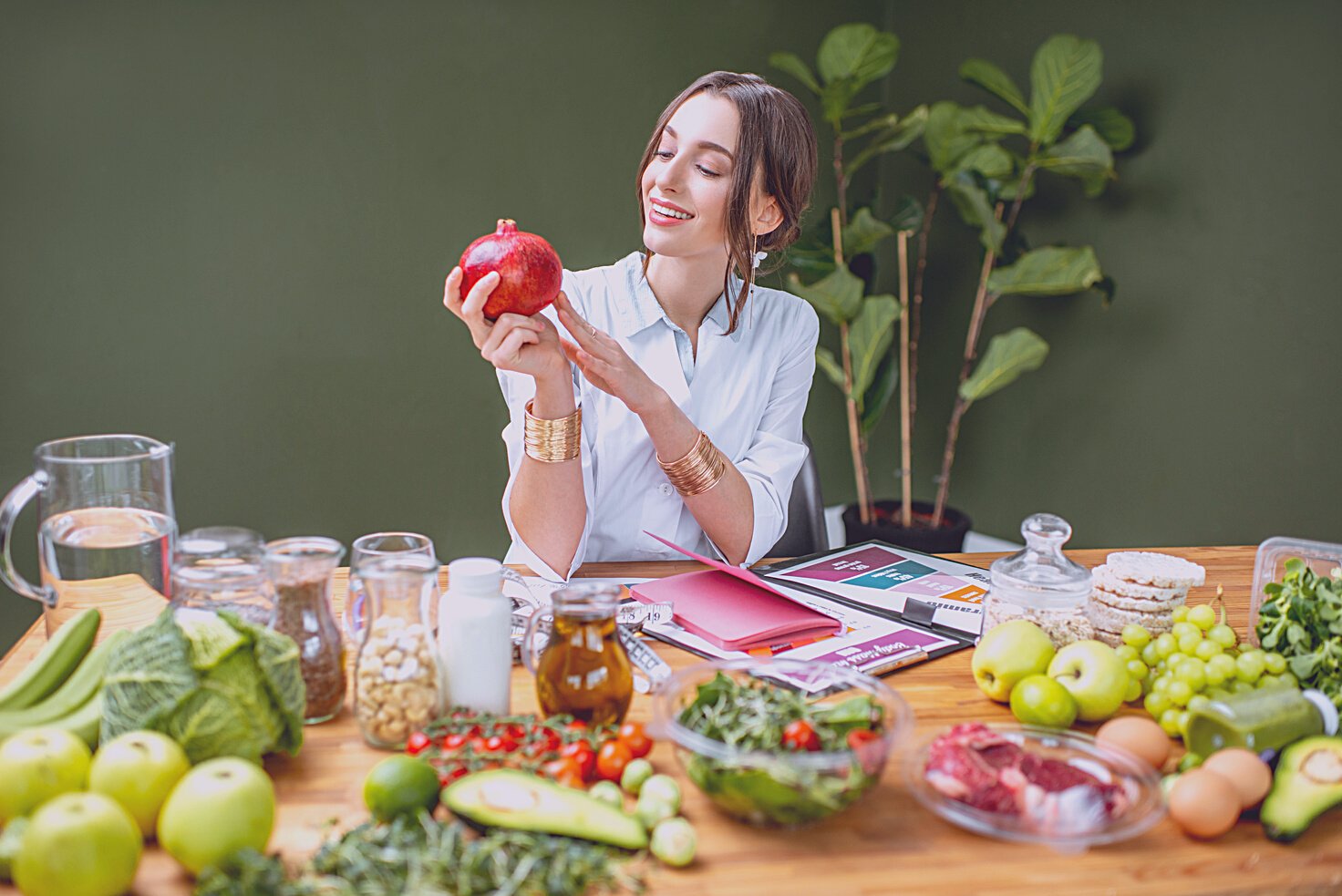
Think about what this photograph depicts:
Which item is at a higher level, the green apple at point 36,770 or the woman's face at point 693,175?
the woman's face at point 693,175

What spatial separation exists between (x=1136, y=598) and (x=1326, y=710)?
0.27m

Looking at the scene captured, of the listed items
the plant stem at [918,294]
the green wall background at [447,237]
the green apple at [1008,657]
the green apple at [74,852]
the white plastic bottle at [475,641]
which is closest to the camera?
the green apple at [74,852]

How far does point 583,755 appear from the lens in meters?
1.02

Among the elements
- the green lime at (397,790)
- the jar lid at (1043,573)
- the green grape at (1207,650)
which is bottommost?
the green lime at (397,790)

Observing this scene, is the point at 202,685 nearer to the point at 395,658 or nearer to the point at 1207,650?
the point at 395,658

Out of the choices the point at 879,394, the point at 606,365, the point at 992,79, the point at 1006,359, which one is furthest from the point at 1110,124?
the point at 606,365

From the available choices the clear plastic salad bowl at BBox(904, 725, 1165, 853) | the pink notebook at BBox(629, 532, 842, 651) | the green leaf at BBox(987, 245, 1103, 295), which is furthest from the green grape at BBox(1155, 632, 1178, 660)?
the green leaf at BBox(987, 245, 1103, 295)

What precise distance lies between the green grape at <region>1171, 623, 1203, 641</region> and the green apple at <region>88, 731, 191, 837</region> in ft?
3.48

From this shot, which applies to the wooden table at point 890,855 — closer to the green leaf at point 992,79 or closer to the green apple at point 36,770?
the green apple at point 36,770

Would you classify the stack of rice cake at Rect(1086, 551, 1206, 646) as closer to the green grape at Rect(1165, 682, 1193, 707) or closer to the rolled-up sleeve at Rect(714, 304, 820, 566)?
the green grape at Rect(1165, 682, 1193, 707)

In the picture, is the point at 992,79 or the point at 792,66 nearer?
the point at 992,79

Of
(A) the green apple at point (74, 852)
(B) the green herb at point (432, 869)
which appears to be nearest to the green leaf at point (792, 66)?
(B) the green herb at point (432, 869)

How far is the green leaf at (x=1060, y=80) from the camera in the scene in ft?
9.93

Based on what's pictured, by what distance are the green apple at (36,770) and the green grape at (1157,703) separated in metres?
1.08
